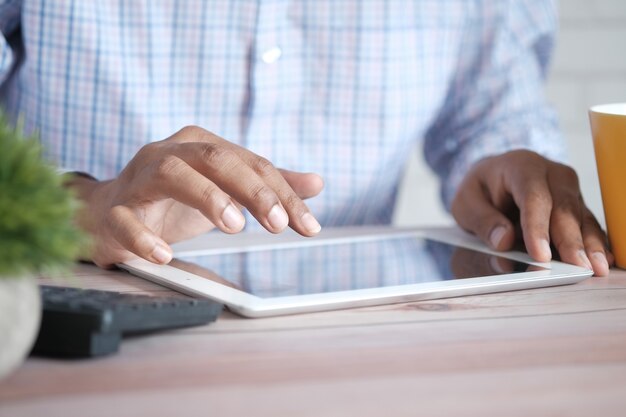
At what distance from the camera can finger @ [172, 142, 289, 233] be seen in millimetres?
741

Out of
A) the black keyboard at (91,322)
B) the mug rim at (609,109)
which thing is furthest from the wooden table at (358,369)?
the mug rim at (609,109)

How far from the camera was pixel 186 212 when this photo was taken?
2.99ft

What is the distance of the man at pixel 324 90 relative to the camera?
125 cm

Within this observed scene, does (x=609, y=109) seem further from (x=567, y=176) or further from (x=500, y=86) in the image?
(x=500, y=86)

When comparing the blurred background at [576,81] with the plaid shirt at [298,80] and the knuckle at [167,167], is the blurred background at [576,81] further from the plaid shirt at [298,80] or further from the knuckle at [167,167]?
the knuckle at [167,167]

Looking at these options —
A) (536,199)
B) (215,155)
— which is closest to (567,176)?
(536,199)

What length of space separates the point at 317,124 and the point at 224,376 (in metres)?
0.92

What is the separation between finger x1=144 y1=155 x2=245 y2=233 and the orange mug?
0.36 m


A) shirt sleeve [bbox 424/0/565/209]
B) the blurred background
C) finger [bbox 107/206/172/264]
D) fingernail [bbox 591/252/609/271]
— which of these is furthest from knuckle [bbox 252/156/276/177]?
the blurred background

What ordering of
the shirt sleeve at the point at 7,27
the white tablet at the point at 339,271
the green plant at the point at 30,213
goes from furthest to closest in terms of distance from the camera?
the shirt sleeve at the point at 7,27
the white tablet at the point at 339,271
the green plant at the point at 30,213

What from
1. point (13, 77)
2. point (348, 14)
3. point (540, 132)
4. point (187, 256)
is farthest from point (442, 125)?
point (187, 256)

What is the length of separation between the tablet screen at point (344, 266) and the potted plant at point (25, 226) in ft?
0.83

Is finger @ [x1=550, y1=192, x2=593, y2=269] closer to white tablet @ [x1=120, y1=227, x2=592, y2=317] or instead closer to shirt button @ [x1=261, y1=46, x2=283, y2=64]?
white tablet @ [x1=120, y1=227, x2=592, y2=317]

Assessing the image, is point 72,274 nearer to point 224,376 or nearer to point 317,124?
point 224,376
